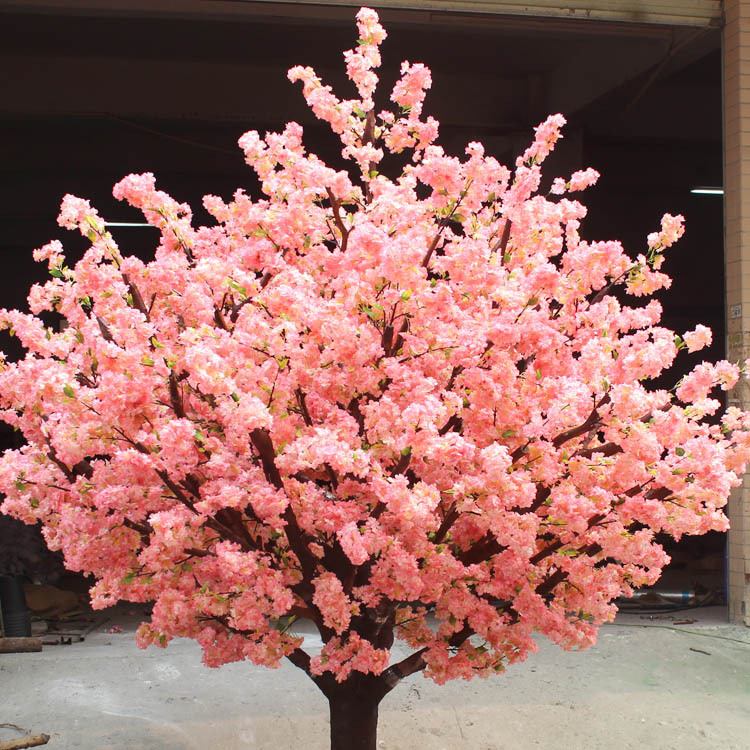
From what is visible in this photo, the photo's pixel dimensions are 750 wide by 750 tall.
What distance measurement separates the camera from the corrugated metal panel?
21.8 ft

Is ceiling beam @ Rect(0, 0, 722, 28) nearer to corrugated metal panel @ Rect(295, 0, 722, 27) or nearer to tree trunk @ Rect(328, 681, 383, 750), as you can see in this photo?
corrugated metal panel @ Rect(295, 0, 722, 27)

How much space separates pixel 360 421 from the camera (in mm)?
2613

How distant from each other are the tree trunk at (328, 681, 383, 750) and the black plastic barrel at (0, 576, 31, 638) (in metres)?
4.57

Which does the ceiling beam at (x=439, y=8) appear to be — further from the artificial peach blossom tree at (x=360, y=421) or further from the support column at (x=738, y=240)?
the artificial peach blossom tree at (x=360, y=421)

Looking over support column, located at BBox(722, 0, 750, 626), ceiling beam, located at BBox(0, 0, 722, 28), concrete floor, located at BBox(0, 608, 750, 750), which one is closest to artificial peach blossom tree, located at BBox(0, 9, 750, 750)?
concrete floor, located at BBox(0, 608, 750, 750)

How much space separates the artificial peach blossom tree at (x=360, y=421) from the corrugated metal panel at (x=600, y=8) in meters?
4.14

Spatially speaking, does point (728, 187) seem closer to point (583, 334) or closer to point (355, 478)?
point (583, 334)

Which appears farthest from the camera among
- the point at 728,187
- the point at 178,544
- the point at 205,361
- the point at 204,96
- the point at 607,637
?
the point at 204,96

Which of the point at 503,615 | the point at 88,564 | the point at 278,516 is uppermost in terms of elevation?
the point at 278,516

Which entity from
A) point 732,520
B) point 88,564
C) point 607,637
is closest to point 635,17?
point 732,520

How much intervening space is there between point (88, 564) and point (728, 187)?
5874 mm

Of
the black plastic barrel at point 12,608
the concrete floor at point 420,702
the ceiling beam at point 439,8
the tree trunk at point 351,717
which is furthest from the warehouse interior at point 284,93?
the tree trunk at point 351,717

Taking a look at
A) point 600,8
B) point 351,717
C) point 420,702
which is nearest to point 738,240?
point 600,8

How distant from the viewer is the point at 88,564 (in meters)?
2.65
